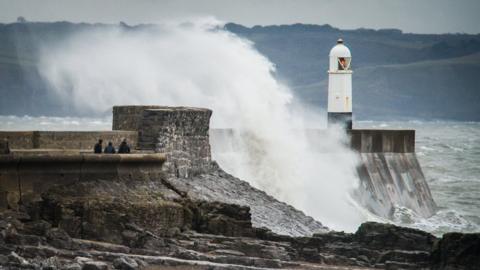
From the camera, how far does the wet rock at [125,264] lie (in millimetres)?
15680

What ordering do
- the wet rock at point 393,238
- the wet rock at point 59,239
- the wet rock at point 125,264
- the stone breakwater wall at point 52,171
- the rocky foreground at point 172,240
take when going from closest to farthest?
the wet rock at point 125,264 → the rocky foreground at point 172,240 → the wet rock at point 59,239 → the stone breakwater wall at point 52,171 → the wet rock at point 393,238

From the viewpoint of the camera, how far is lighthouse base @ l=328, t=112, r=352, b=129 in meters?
29.9

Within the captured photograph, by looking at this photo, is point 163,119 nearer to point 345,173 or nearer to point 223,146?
point 223,146

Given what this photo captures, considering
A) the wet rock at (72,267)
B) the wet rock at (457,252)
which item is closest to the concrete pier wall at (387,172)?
the wet rock at (457,252)

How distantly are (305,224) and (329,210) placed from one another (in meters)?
6.00

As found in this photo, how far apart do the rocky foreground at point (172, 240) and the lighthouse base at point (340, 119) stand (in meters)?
11.9

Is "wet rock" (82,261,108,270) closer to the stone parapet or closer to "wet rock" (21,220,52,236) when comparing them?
"wet rock" (21,220,52,236)

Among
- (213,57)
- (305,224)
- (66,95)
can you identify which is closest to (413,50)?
(66,95)

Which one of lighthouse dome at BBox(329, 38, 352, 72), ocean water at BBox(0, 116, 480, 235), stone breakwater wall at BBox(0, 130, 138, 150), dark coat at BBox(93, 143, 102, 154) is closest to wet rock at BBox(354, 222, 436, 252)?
dark coat at BBox(93, 143, 102, 154)

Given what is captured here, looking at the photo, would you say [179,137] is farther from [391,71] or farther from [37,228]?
[391,71]

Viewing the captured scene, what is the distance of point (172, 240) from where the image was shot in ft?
55.9

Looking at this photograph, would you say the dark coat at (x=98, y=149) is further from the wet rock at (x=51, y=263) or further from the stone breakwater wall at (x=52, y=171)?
the wet rock at (x=51, y=263)

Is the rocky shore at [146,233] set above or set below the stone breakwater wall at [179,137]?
→ below

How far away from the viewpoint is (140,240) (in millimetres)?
16781
